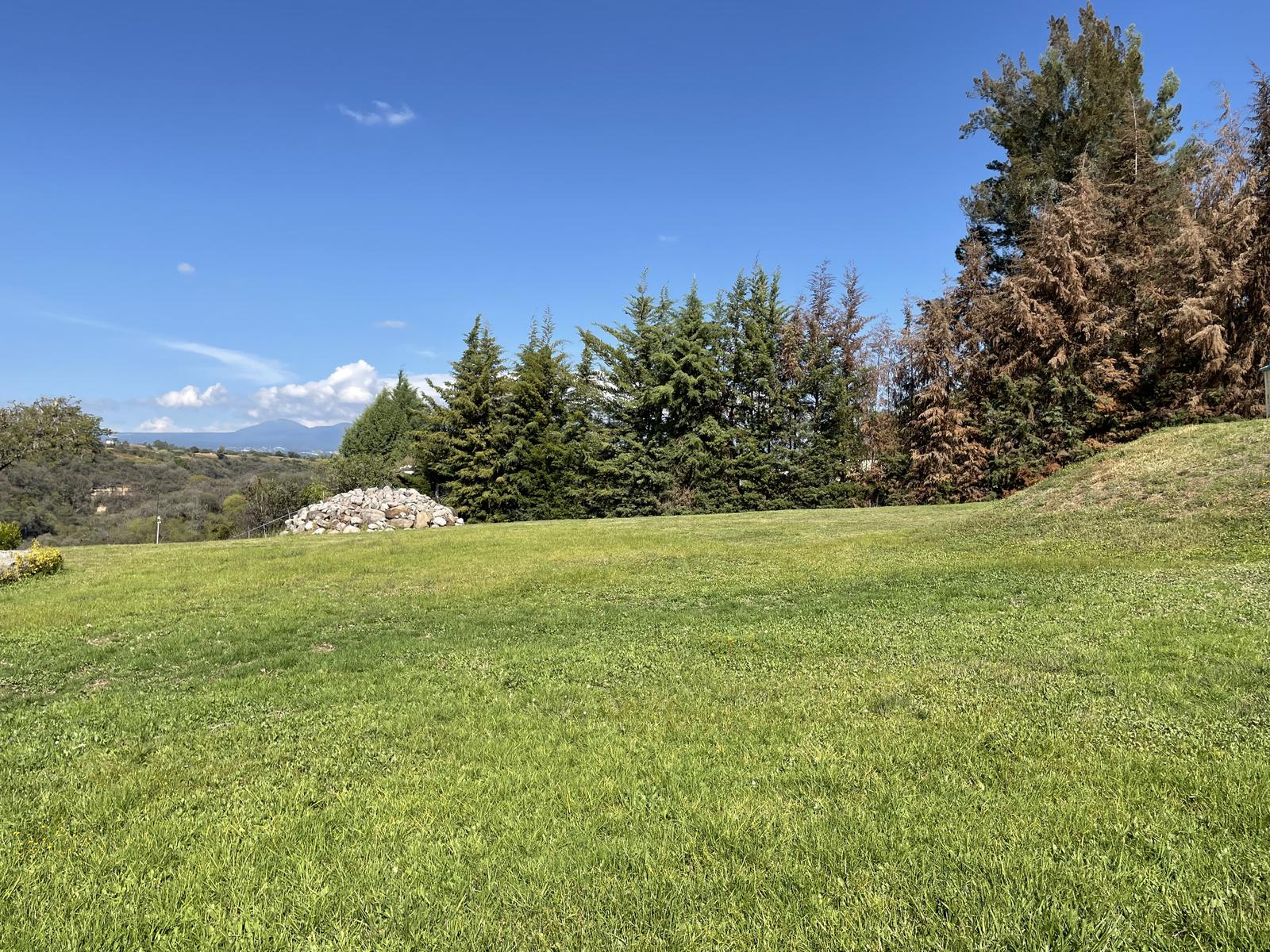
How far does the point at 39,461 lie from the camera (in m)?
21.5

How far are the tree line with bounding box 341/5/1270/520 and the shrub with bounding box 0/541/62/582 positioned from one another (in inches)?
511

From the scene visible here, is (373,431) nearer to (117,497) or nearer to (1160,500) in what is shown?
(117,497)

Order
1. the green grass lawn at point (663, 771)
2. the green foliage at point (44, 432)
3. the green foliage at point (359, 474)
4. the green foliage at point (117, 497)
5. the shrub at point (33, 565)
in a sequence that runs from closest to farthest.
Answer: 1. the green grass lawn at point (663, 771)
2. the shrub at point (33, 565)
3. the green foliage at point (44, 432)
4. the green foliage at point (359, 474)
5. the green foliage at point (117, 497)

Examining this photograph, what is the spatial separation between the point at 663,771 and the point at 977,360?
21.8 meters

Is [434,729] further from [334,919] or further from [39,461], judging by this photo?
[39,461]

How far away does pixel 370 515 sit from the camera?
2125 cm

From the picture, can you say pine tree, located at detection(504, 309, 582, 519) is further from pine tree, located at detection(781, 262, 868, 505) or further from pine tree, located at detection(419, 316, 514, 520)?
pine tree, located at detection(781, 262, 868, 505)

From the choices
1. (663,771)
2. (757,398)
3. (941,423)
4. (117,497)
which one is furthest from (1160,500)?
(117,497)

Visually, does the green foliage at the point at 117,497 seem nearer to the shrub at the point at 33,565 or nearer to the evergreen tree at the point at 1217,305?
the shrub at the point at 33,565

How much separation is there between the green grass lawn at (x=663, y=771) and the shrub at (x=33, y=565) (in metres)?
4.44

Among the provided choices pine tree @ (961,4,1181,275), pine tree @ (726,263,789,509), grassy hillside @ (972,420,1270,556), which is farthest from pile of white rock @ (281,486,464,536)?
pine tree @ (961,4,1181,275)

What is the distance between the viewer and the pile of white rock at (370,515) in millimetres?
20906

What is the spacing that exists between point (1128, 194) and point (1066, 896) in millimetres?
25596

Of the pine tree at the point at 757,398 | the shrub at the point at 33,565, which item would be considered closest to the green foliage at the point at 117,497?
the shrub at the point at 33,565
